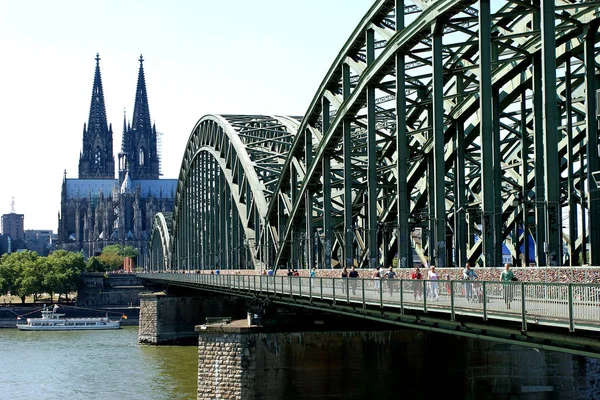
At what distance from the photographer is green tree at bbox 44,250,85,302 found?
541 feet

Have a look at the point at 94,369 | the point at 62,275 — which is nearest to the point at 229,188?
the point at 94,369

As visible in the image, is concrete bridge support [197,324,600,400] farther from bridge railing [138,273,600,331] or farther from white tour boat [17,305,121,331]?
white tour boat [17,305,121,331]

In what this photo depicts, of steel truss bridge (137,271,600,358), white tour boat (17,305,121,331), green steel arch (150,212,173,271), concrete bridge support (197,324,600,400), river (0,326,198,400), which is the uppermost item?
green steel arch (150,212,173,271)

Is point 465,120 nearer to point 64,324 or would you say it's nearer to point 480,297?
point 480,297

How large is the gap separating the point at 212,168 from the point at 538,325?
7631 cm

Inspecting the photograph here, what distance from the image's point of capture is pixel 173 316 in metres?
96.3

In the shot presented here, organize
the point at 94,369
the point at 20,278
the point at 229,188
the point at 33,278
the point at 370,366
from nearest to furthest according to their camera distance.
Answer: the point at 370,366
the point at 94,369
the point at 229,188
the point at 33,278
the point at 20,278

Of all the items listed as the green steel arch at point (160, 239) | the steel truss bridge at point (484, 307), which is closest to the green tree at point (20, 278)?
the green steel arch at point (160, 239)

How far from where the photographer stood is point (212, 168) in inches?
3863

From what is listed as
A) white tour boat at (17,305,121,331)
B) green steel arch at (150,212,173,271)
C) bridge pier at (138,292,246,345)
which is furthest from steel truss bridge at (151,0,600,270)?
green steel arch at (150,212,173,271)

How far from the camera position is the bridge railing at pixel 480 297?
21.5m

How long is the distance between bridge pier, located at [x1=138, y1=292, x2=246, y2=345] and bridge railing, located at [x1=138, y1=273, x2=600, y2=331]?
56295 millimetres

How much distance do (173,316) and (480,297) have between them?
7288cm

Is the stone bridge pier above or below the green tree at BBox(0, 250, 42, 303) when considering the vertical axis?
below
